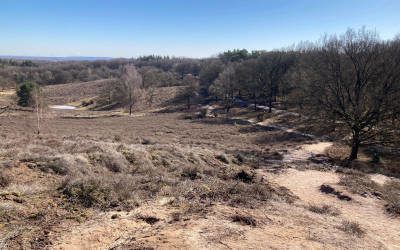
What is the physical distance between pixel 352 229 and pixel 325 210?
92.3 inches

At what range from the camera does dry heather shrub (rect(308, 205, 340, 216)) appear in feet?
45.1

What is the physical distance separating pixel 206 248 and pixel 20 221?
16.3 ft

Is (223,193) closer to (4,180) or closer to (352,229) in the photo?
(352,229)

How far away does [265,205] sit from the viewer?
43.1 feet

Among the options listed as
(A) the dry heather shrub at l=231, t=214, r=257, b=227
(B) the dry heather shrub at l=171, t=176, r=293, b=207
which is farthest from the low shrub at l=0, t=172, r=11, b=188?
(A) the dry heather shrub at l=231, t=214, r=257, b=227

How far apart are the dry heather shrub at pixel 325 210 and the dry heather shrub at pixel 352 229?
1.42 meters

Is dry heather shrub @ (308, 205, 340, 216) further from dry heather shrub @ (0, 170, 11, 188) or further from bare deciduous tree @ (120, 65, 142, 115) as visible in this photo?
bare deciduous tree @ (120, 65, 142, 115)

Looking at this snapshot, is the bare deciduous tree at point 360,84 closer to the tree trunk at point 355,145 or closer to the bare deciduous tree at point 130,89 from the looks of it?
the tree trunk at point 355,145

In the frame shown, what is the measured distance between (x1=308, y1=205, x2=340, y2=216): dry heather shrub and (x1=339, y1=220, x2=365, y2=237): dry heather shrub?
142cm

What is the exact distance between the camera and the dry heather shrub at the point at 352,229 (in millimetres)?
11453

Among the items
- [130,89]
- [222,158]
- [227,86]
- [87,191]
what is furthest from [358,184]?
[130,89]

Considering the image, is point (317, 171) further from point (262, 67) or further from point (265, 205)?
point (262, 67)

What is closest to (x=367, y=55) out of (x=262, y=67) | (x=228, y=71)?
(x=262, y=67)

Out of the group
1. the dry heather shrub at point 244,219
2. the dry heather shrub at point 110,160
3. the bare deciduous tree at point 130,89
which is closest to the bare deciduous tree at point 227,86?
the bare deciduous tree at point 130,89
